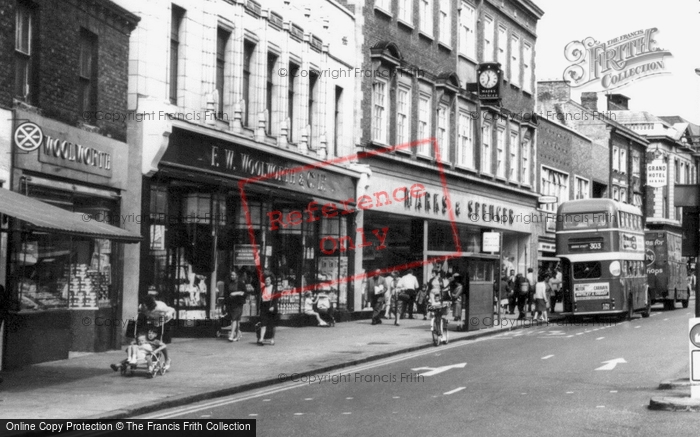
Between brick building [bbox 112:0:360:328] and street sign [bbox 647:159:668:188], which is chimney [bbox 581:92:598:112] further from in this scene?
brick building [bbox 112:0:360:328]

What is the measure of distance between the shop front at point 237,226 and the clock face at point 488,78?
12959 millimetres

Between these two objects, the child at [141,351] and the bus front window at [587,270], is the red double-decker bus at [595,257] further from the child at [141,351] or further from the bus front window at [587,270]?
the child at [141,351]

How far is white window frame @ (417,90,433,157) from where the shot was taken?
39.8m

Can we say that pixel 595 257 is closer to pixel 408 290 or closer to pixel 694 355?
pixel 408 290

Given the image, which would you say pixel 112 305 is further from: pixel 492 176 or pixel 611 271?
pixel 492 176

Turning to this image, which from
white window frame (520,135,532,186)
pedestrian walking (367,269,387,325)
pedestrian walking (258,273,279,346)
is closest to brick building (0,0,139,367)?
pedestrian walking (258,273,279,346)

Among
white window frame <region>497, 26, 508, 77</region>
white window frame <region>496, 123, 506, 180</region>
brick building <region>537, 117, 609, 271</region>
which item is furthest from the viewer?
brick building <region>537, 117, 609, 271</region>

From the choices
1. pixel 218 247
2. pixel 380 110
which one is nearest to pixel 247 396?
pixel 218 247

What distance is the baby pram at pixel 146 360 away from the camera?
17750 mm

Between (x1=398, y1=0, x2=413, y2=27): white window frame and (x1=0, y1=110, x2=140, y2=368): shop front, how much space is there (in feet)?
59.3

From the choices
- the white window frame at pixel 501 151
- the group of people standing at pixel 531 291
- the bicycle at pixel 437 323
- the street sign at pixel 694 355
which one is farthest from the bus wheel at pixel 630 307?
the street sign at pixel 694 355

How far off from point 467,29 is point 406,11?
21.6 feet

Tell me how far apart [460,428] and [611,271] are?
25965 millimetres

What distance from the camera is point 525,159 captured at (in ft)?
170
